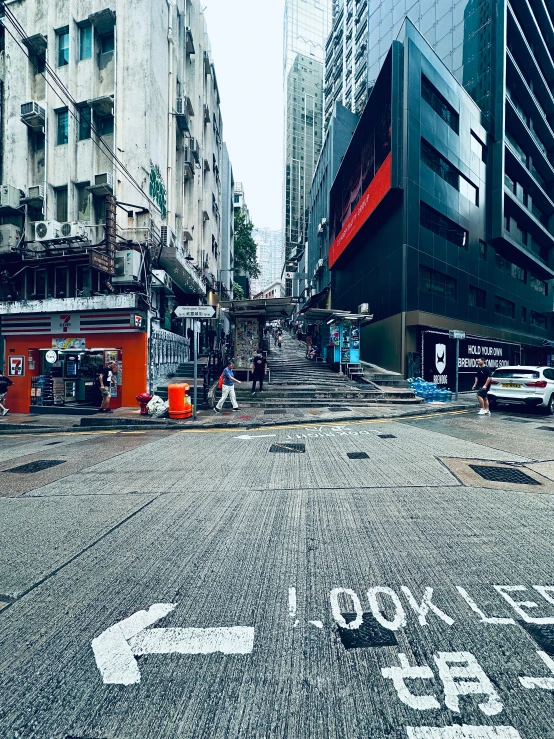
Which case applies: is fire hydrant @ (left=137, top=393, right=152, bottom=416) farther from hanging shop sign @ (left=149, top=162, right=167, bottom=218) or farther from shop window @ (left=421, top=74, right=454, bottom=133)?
shop window @ (left=421, top=74, right=454, bottom=133)

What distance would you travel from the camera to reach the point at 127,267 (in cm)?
1471

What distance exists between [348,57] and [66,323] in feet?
204

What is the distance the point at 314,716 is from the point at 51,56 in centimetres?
2426

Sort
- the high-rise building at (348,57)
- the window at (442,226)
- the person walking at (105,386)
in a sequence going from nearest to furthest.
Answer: the person walking at (105,386), the window at (442,226), the high-rise building at (348,57)

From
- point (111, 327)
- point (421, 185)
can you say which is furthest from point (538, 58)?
point (111, 327)

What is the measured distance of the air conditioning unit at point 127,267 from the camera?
14.7 m

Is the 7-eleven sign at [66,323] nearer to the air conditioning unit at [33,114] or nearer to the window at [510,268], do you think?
the air conditioning unit at [33,114]

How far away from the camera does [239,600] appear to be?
8.48ft

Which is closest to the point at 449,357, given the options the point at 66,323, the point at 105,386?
the point at 105,386

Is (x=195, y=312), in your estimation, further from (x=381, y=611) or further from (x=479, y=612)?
(x=479, y=612)

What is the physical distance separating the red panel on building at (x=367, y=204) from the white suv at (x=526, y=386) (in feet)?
39.8

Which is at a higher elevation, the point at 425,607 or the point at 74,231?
the point at 74,231

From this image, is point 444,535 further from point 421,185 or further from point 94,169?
point 421,185

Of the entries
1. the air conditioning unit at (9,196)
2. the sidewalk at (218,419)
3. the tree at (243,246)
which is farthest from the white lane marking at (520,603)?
the tree at (243,246)
